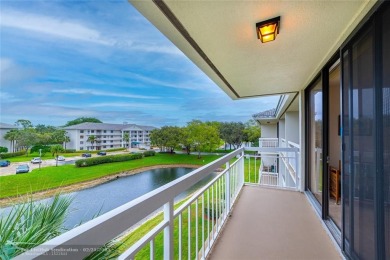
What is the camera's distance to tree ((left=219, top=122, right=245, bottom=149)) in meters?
26.3

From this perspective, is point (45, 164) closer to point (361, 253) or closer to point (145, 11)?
point (145, 11)

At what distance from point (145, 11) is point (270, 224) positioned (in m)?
2.92

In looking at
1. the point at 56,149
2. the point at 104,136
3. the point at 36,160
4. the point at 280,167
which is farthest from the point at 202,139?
the point at 36,160

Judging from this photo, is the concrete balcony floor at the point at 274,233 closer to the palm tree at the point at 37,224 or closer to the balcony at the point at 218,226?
the balcony at the point at 218,226

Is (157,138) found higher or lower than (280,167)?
higher

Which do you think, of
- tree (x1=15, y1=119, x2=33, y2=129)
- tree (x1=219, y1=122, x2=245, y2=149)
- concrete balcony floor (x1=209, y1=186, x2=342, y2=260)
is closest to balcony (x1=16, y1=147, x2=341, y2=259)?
concrete balcony floor (x1=209, y1=186, x2=342, y2=260)

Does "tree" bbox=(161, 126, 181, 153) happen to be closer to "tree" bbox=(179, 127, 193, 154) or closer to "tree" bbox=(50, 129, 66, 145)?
"tree" bbox=(179, 127, 193, 154)

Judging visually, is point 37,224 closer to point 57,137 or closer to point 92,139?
point 57,137

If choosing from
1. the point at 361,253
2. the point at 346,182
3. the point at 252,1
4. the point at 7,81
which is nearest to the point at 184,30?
the point at 252,1

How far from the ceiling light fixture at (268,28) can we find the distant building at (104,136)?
5.25 metres

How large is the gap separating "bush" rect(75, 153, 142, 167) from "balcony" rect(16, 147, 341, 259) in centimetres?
329

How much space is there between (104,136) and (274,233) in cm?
662

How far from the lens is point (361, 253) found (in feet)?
5.18

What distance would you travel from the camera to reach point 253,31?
1.91 metres
